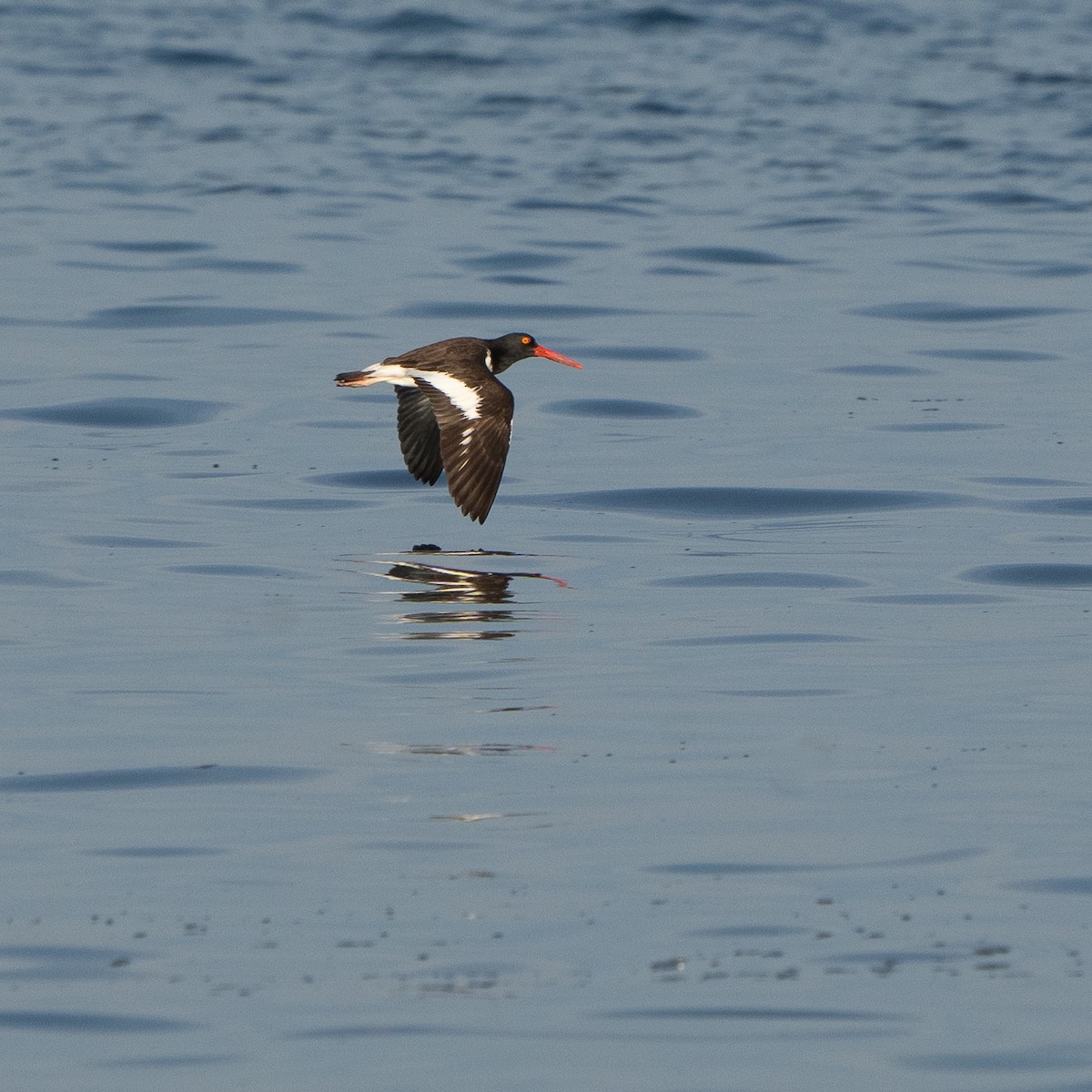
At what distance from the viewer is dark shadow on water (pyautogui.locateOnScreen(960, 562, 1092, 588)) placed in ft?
35.9

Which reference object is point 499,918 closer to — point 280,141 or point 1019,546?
point 1019,546

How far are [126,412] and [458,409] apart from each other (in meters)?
3.83

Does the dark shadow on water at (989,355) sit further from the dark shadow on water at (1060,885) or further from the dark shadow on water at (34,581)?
the dark shadow on water at (1060,885)

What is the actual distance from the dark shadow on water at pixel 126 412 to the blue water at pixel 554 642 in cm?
5

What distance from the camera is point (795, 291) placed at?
68.4ft

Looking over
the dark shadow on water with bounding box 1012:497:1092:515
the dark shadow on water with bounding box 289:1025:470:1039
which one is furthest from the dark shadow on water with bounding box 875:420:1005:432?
the dark shadow on water with bounding box 289:1025:470:1039

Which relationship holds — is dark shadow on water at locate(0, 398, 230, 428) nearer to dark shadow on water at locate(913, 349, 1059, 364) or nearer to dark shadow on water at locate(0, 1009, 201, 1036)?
dark shadow on water at locate(913, 349, 1059, 364)

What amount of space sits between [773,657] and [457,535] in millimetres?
3089

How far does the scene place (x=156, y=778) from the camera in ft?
24.6

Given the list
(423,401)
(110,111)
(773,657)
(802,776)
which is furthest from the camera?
(110,111)

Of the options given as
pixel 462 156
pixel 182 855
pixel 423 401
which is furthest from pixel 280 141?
pixel 182 855

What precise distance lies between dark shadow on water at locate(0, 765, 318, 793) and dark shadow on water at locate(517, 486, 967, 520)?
5468 mm

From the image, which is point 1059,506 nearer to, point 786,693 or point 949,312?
point 786,693

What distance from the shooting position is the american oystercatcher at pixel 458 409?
11.9 meters
